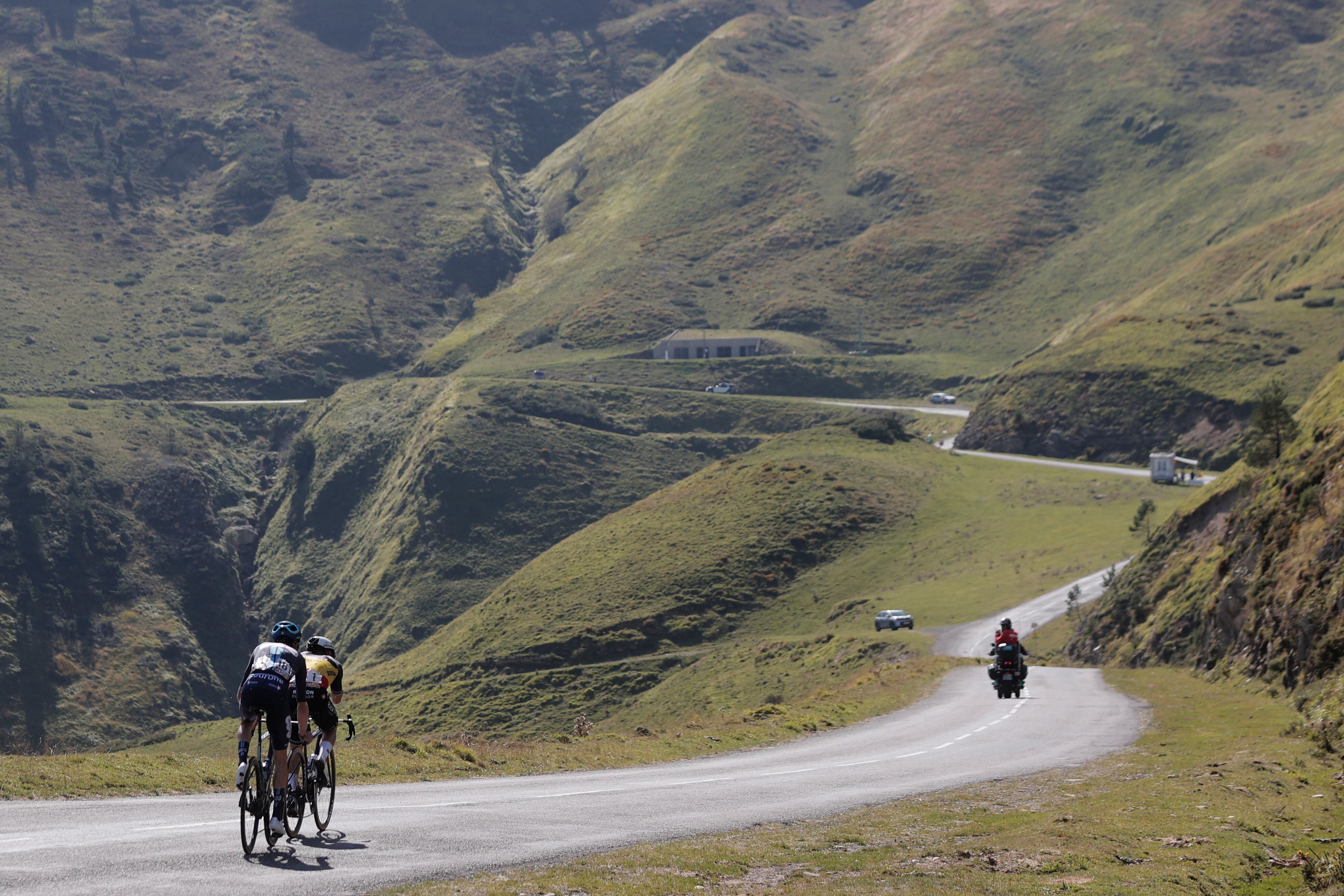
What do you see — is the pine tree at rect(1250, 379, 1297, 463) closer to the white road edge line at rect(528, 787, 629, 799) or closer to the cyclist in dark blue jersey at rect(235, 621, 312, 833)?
the white road edge line at rect(528, 787, 629, 799)

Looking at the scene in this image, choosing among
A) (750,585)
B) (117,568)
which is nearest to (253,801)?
(750,585)

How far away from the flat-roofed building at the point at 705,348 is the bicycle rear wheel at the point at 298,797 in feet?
540

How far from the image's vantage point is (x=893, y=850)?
1669 centimetres

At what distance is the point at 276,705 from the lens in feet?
45.2

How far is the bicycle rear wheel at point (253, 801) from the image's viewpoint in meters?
A: 13.6

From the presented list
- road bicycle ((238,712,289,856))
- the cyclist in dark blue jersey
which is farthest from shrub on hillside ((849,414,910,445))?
road bicycle ((238,712,289,856))

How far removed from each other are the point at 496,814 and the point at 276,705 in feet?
17.3

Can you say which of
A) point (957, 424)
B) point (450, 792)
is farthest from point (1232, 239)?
point (450, 792)

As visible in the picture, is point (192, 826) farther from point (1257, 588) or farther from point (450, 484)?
point (450, 484)

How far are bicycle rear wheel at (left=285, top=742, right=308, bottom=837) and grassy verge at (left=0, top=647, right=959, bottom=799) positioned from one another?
5766 mm

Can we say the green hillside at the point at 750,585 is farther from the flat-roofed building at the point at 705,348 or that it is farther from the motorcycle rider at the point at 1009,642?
the flat-roofed building at the point at 705,348

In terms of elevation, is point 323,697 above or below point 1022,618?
below

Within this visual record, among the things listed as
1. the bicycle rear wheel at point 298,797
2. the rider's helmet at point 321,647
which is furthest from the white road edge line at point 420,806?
the rider's helmet at point 321,647

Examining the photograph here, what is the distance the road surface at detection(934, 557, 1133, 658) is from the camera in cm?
6106
